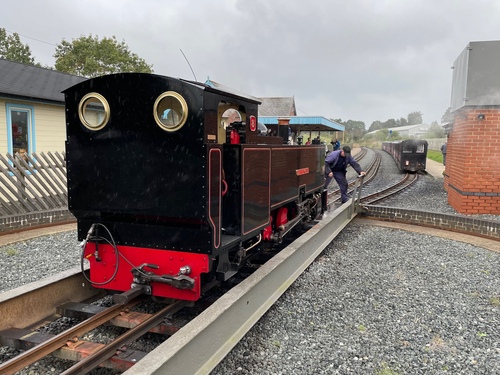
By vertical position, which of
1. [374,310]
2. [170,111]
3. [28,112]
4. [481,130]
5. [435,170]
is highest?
[28,112]

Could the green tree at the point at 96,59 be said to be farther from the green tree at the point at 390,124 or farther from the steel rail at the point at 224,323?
the green tree at the point at 390,124

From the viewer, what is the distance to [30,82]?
1062cm

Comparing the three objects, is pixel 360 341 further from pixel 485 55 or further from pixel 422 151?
pixel 422 151

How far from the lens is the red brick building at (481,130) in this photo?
8.42 metres

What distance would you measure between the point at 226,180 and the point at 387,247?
381 cm

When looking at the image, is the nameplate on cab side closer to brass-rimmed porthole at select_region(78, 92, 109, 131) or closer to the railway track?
the railway track

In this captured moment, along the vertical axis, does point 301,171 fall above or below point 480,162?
below

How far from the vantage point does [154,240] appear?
343cm

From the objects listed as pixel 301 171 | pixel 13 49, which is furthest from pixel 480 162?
pixel 13 49

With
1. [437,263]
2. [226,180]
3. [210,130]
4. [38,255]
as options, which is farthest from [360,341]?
[38,255]

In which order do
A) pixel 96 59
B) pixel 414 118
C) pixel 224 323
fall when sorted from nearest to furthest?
pixel 224 323, pixel 96 59, pixel 414 118

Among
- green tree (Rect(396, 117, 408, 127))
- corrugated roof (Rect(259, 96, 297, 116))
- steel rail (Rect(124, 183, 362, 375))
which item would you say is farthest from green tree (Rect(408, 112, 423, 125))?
steel rail (Rect(124, 183, 362, 375))

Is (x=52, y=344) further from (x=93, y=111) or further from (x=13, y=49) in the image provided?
(x=13, y=49)

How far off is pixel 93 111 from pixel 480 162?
27.0ft
